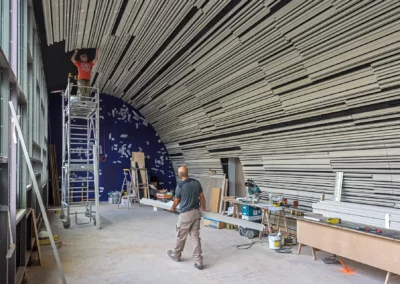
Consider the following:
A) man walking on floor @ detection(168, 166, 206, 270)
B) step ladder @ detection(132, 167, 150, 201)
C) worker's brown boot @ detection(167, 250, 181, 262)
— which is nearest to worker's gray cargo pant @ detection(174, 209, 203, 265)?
man walking on floor @ detection(168, 166, 206, 270)

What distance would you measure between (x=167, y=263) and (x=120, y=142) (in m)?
8.48

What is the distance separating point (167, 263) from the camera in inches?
196

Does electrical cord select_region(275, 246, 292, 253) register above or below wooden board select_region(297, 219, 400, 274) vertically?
below

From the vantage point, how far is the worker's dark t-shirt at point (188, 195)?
4.96 m

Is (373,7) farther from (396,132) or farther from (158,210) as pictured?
(158,210)

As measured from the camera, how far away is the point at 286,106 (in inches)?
245

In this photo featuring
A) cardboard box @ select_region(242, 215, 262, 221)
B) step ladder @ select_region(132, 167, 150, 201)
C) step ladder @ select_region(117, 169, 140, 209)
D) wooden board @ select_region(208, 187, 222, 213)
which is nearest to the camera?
cardboard box @ select_region(242, 215, 262, 221)

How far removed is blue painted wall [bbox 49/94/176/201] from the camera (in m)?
12.5

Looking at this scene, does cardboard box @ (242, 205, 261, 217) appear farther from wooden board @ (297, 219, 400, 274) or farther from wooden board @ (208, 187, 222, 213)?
wooden board @ (208, 187, 222, 213)

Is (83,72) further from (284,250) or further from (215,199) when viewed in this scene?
(284,250)

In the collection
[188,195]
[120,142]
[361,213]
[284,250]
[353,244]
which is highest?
[120,142]

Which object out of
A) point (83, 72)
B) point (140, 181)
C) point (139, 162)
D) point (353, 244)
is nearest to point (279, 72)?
point (353, 244)

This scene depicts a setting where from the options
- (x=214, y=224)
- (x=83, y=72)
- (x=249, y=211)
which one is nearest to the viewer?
(x=249, y=211)

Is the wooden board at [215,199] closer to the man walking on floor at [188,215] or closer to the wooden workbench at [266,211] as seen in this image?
the wooden workbench at [266,211]
